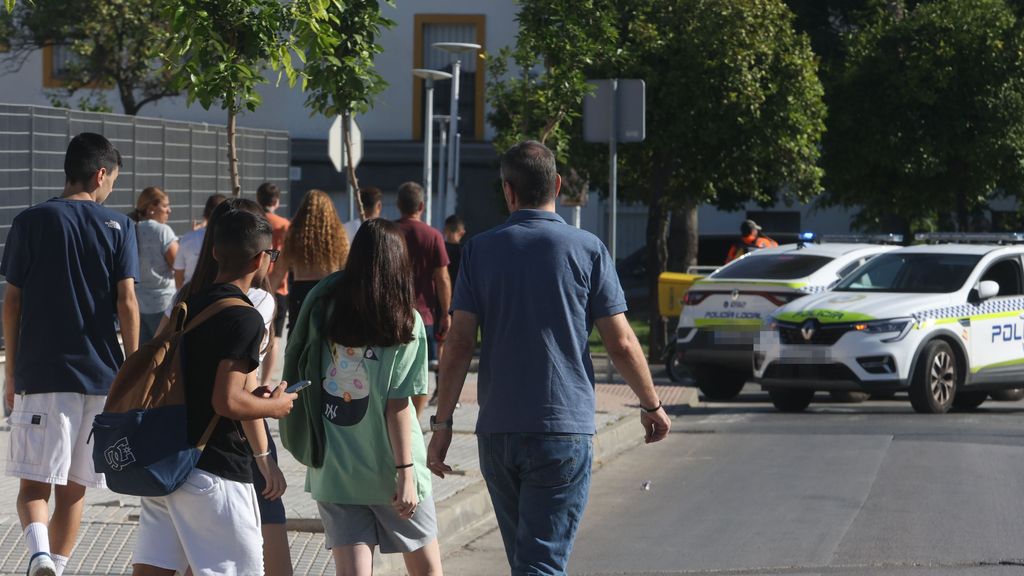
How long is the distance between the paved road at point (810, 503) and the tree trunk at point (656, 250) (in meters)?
7.09

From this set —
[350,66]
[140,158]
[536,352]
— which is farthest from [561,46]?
[536,352]

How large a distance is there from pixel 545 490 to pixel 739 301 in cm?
1077

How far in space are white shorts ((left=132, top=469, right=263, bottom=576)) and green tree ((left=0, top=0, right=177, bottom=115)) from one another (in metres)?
Answer: 23.7

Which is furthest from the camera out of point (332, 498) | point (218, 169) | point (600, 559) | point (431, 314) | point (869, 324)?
point (218, 169)

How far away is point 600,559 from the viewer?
7688 millimetres

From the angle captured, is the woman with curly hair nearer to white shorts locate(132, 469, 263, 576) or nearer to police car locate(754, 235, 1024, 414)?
white shorts locate(132, 469, 263, 576)

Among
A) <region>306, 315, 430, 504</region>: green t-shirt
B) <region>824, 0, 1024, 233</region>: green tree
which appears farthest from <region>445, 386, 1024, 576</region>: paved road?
<region>824, 0, 1024, 233</region>: green tree

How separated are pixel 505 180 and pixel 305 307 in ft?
2.69

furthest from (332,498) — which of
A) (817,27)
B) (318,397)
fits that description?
(817,27)

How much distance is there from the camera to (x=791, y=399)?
49.8 ft

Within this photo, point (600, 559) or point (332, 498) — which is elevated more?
point (332, 498)

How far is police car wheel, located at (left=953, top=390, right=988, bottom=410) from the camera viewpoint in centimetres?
1545

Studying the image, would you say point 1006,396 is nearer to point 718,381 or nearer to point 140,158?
point 718,381

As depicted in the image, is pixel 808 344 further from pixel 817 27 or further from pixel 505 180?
A: pixel 817 27
